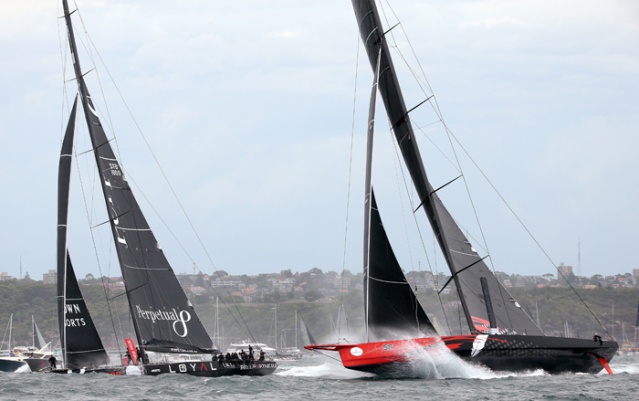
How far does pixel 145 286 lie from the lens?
3634 cm

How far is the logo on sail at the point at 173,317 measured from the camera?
118 ft

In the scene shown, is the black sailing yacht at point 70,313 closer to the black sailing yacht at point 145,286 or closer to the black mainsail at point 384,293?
the black sailing yacht at point 145,286

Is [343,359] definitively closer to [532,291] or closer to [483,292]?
[483,292]

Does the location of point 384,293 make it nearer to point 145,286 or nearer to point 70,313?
point 145,286

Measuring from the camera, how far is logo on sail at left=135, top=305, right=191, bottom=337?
Answer: 36.1 m

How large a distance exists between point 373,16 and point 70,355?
15.6m

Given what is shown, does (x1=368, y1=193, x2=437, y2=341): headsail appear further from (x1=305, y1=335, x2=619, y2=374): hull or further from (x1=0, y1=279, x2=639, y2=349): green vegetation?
(x1=0, y1=279, x2=639, y2=349): green vegetation

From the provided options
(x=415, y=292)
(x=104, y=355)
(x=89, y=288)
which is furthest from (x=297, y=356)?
(x=415, y=292)

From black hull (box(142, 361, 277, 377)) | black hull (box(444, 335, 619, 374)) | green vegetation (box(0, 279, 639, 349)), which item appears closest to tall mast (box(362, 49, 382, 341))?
black hull (box(444, 335, 619, 374))

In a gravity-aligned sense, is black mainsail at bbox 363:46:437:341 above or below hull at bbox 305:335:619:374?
above

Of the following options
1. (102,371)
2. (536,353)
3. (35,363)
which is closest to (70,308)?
(102,371)

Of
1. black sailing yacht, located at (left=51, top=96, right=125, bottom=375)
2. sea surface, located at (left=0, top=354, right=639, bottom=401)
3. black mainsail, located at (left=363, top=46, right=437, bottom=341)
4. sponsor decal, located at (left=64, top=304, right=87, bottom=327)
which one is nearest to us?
sea surface, located at (left=0, top=354, right=639, bottom=401)

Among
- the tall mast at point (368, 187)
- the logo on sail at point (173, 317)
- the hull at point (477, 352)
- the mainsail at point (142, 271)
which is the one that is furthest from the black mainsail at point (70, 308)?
the tall mast at point (368, 187)

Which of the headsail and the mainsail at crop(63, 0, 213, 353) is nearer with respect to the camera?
the headsail
